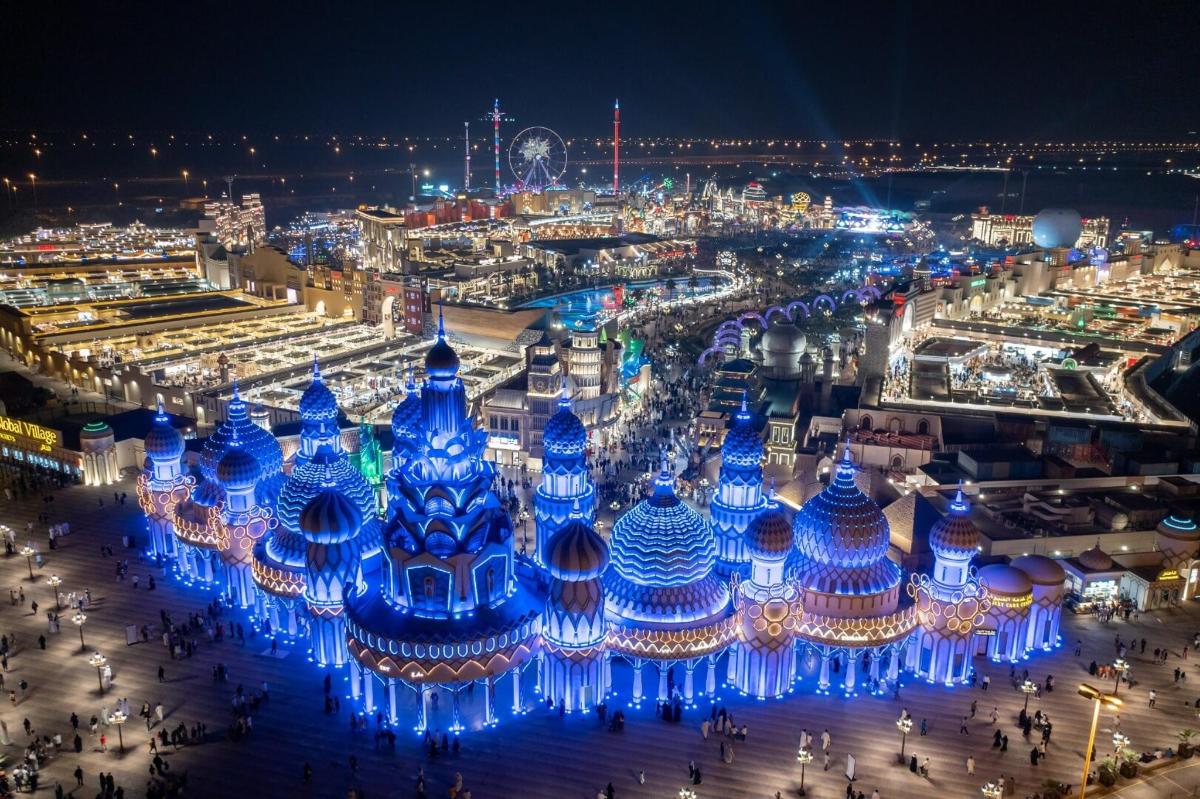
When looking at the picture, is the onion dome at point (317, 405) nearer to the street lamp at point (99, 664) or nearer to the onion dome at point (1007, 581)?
the street lamp at point (99, 664)

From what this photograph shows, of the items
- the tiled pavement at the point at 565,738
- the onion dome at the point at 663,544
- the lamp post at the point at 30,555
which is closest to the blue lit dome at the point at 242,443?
the tiled pavement at the point at 565,738

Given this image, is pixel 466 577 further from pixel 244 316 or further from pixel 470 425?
pixel 244 316

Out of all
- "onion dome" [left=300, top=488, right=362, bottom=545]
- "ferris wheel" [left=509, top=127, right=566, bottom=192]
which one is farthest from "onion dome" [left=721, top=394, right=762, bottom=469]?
"ferris wheel" [left=509, top=127, right=566, bottom=192]

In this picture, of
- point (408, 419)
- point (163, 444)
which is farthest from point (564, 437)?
point (163, 444)

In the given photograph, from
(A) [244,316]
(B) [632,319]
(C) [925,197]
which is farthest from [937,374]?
(C) [925,197]

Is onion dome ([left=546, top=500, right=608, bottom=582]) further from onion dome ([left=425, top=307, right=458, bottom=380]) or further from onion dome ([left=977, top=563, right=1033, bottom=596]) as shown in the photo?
onion dome ([left=977, top=563, right=1033, bottom=596])
